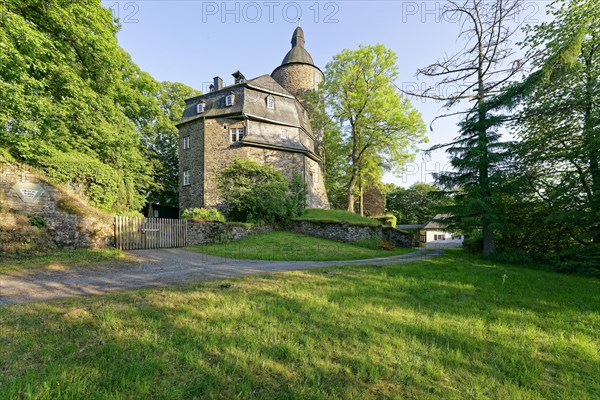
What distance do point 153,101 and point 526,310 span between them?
69.9 ft

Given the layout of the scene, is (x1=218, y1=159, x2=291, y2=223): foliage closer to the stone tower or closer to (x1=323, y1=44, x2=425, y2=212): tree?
(x1=323, y1=44, x2=425, y2=212): tree

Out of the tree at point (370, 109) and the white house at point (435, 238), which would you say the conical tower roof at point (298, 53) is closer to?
the tree at point (370, 109)

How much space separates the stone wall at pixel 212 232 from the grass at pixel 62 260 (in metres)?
4.59

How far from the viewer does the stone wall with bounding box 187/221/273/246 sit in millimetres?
14148

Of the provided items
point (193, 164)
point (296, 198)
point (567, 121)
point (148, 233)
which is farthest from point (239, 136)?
point (567, 121)

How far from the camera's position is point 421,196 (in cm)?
4816

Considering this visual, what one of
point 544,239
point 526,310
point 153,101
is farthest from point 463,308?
point 153,101

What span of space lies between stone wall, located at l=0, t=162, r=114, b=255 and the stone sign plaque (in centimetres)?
6

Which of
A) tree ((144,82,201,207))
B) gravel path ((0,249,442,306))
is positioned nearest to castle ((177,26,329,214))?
tree ((144,82,201,207))

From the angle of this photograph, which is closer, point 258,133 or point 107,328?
point 107,328

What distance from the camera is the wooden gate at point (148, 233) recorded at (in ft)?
36.6

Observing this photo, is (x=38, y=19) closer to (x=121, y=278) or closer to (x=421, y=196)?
(x=121, y=278)

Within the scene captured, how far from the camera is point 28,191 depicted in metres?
9.08

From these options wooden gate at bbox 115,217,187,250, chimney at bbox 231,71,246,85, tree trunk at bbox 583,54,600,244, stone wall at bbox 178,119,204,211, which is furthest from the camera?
chimney at bbox 231,71,246,85
